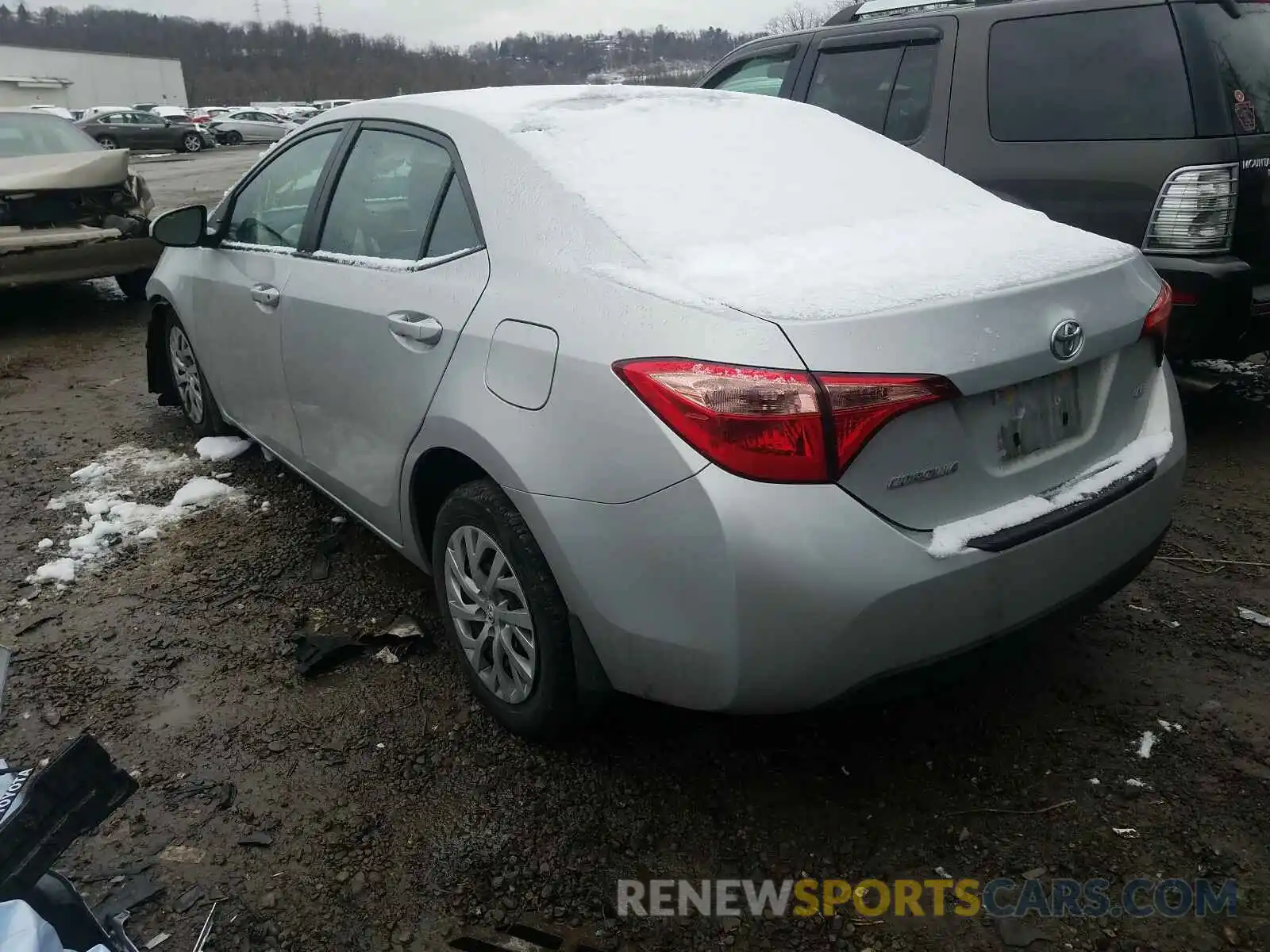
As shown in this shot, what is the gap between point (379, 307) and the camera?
8.93ft

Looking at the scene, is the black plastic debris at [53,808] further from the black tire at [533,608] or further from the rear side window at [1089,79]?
the rear side window at [1089,79]

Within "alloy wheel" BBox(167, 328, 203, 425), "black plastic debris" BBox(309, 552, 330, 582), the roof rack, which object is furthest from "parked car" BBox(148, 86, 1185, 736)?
the roof rack

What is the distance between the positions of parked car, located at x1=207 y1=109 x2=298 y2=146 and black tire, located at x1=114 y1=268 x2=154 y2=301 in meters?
36.2

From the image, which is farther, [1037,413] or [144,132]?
[144,132]

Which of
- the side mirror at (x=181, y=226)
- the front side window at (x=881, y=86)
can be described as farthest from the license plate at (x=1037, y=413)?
the side mirror at (x=181, y=226)

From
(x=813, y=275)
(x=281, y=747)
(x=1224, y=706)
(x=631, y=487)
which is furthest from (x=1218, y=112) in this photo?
(x=281, y=747)

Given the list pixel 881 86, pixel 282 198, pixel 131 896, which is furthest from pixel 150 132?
pixel 131 896

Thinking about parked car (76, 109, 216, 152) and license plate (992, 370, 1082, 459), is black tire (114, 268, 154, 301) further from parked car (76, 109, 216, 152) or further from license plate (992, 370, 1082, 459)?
parked car (76, 109, 216, 152)

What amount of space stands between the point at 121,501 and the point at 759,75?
166 inches

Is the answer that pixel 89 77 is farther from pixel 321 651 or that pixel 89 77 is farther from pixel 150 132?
pixel 321 651

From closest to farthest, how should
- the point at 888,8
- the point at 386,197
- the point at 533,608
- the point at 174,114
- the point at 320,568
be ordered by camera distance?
the point at 533,608
the point at 386,197
the point at 320,568
the point at 888,8
the point at 174,114

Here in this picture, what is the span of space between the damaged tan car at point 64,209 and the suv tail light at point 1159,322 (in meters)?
6.56

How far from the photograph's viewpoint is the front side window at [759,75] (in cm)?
559

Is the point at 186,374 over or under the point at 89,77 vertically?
under
